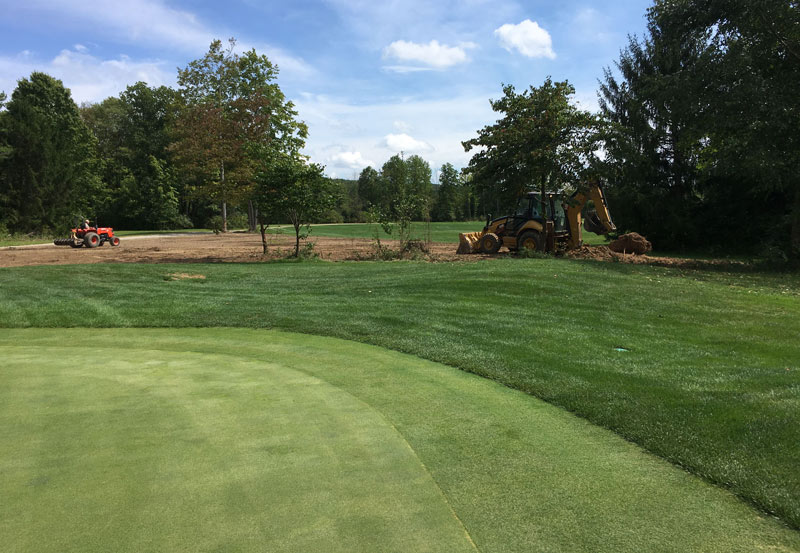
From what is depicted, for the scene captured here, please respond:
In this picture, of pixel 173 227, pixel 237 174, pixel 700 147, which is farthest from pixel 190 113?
pixel 700 147

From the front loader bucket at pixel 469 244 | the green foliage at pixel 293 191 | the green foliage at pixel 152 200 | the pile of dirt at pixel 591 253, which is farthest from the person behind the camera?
the green foliage at pixel 152 200

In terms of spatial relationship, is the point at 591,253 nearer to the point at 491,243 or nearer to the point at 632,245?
the point at 632,245

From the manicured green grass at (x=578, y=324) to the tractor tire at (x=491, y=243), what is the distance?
596 cm

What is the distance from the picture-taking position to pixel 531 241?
19656 mm

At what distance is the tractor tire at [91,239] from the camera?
2425 cm

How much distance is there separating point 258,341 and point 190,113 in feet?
129

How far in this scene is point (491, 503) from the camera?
267 cm

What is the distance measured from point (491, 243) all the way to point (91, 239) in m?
19.5

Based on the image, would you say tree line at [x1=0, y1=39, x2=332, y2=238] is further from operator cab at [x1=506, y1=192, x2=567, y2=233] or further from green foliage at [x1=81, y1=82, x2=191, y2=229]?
operator cab at [x1=506, y1=192, x2=567, y2=233]

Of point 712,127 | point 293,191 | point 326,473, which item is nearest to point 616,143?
point 712,127

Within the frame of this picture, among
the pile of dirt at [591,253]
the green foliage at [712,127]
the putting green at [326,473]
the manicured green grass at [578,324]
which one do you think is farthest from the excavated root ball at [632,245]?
the putting green at [326,473]

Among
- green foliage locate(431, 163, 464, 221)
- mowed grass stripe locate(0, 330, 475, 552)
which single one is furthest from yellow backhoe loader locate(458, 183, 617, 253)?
green foliage locate(431, 163, 464, 221)

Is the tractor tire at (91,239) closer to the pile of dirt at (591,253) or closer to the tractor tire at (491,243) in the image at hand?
the tractor tire at (491,243)

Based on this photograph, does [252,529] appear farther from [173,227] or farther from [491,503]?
[173,227]
